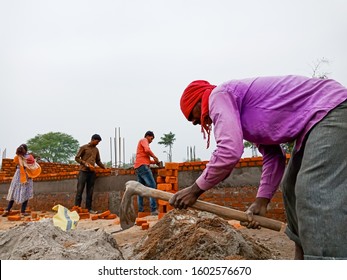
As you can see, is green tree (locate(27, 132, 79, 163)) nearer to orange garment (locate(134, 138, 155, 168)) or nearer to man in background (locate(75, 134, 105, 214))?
man in background (locate(75, 134, 105, 214))

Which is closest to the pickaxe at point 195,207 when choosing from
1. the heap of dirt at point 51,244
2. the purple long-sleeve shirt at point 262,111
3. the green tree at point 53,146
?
the heap of dirt at point 51,244

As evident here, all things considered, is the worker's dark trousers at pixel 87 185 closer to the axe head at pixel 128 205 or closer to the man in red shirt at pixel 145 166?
the man in red shirt at pixel 145 166

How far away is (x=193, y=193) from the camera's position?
214cm

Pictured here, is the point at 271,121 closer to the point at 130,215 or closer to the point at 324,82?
the point at 324,82

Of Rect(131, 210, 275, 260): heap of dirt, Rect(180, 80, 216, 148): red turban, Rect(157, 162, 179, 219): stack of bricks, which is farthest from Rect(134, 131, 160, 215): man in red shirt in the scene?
Rect(180, 80, 216, 148): red turban

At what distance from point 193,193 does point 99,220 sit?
553 cm

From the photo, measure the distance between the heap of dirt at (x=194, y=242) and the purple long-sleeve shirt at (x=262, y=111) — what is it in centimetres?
96

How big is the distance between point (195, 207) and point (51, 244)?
1098 mm

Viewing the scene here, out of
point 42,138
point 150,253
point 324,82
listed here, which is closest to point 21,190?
point 150,253

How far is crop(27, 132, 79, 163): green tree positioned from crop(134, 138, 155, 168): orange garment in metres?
37.2

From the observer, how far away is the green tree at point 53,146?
42.8m

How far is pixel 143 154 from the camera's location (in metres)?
7.21

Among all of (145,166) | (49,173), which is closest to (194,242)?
(145,166)

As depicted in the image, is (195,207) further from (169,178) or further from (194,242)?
(169,178)
